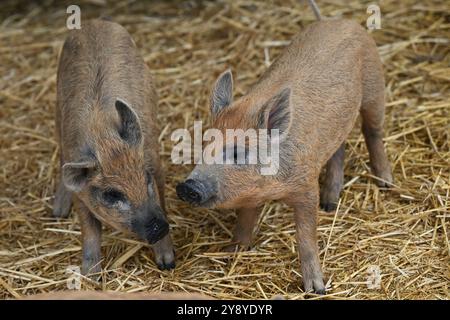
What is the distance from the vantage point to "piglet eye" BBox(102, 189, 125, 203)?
198 inches

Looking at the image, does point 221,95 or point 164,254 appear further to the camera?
point 164,254

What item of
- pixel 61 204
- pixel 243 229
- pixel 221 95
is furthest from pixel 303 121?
pixel 61 204

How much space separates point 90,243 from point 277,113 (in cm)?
162

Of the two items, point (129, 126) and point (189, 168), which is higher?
point (129, 126)

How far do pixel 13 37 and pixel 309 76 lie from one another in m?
4.48

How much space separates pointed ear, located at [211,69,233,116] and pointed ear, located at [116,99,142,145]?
493 mm

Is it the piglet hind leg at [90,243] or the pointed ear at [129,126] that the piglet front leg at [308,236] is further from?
the piglet hind leg at [90,243]

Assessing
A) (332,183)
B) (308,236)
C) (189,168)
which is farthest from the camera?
(189,168)

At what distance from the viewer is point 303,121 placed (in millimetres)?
5121

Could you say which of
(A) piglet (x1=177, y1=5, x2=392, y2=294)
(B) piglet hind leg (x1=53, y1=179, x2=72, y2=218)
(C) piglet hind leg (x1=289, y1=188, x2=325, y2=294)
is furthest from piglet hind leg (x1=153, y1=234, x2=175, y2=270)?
(B) piglet hind leg (x1=53, y1=179, x2=72, y2=218)

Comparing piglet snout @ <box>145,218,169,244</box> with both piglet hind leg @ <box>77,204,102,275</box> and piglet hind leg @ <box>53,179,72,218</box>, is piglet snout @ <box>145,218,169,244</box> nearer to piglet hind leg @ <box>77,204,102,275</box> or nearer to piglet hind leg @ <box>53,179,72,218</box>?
piglet hind leg @ <box>77,204,102,275</box>

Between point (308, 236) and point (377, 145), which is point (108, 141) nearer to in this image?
point (308, 236)

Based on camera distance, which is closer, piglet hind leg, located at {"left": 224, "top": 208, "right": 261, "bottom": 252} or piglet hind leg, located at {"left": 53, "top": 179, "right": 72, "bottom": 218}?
piglet hind leg, located at {"left": 224, "top": 208, "right": 261, "bottom": 252}
